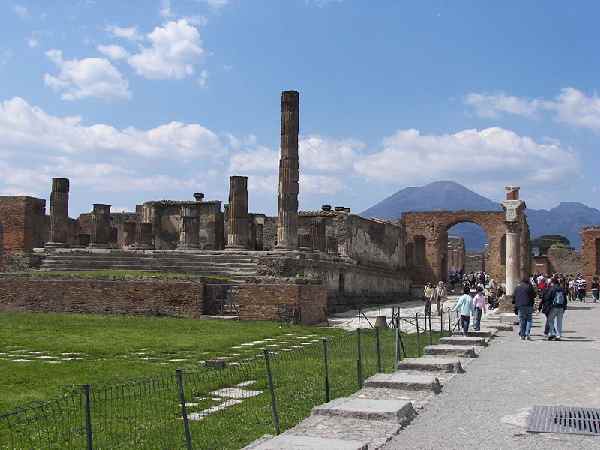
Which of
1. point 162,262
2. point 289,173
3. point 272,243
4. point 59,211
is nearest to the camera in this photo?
point 162,262

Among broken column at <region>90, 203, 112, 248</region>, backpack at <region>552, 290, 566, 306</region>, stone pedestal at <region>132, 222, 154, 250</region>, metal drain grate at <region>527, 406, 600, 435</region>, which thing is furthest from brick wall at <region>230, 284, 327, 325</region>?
broken column at <region>90, 203, 112, 248</region>

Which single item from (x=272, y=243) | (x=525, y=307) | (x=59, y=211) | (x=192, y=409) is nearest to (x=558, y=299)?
(x=525, y=307)

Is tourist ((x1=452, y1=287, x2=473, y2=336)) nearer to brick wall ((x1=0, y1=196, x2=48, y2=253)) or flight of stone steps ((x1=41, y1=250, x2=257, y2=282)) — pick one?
flight of stone steps ((x1=41, y1=250, x2=257, y2=282))

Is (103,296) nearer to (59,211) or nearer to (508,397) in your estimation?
(59,211)

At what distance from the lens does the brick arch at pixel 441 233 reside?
5666 centimetres

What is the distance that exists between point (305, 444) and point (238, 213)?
94.1 feet

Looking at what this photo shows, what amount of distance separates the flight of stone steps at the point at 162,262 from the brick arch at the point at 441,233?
28.5 metres

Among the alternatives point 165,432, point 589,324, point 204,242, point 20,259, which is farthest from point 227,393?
point 204,242

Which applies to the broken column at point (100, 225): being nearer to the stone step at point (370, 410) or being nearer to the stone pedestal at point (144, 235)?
the stone pedestal at point (144, 235)

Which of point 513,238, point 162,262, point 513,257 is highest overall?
point 513,238

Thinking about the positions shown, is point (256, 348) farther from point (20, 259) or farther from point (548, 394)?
point (20, 259)

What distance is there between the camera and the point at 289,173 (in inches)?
1252

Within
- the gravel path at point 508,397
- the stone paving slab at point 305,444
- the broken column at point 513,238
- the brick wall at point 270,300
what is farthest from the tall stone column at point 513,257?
the stone paving slab at point 305,444

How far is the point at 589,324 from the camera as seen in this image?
80.5ft
